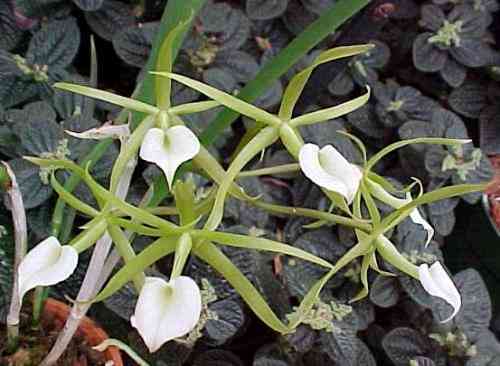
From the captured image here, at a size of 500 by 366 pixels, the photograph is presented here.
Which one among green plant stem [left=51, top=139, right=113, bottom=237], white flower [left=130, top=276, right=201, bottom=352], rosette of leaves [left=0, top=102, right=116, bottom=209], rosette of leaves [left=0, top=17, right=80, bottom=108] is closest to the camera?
white flower [left=130, top=276, right=201, bottom=352]

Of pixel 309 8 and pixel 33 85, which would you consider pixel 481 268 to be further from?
pixel 33 85

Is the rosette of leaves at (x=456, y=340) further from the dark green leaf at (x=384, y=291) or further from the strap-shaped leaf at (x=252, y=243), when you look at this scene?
the strap-shaped leaf at (x=252, y=243)

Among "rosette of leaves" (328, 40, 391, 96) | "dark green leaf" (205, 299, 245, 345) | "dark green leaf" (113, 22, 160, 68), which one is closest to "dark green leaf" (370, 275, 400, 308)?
"dark green leaf" (205, 299, 245, 345)

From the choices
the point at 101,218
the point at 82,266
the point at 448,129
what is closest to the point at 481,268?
the point at 448,129

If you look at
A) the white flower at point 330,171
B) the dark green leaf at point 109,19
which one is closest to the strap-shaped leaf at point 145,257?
the white flower at point 330,171

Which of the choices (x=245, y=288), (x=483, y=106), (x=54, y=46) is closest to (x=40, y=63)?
(x=54, y=46)

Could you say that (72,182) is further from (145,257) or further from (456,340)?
(456,340)

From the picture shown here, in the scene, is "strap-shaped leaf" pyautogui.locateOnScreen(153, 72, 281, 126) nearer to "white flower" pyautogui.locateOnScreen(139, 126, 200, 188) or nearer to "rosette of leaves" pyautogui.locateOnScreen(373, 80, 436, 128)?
"white flower" pyautogui.locateOnScreen(139, 126, 200, 188)

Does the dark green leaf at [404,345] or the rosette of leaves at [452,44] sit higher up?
the rosette of leaves at [452,44]
